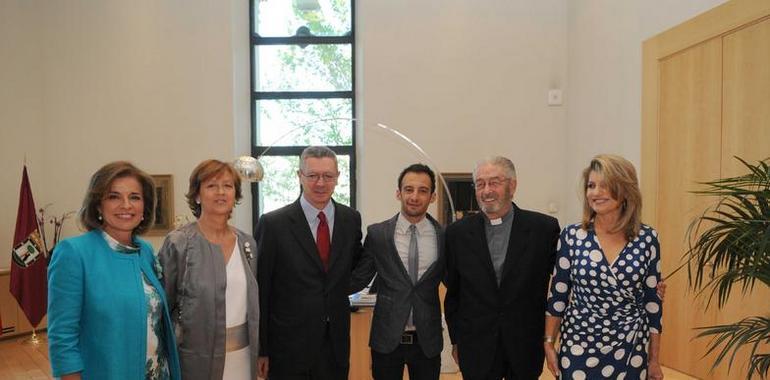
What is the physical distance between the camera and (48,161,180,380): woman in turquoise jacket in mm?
2000

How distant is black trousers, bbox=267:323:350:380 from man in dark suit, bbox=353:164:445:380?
0.19 m

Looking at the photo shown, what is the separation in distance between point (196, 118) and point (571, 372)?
640 centimetres

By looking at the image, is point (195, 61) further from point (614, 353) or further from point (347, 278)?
point (614, 353)

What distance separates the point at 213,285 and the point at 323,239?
62cm

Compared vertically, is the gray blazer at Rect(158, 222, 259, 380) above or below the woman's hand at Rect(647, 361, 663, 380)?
above

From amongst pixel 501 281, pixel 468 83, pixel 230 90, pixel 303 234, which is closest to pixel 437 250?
pixel 501 281

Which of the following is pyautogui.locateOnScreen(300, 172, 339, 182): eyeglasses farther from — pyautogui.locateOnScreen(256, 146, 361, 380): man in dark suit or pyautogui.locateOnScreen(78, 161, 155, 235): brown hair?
pyautogui.locateOnScreen(78, 161, 155, 235): brown hair

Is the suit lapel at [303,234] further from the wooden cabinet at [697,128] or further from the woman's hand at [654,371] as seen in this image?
the wooden cabinet at [697,128]

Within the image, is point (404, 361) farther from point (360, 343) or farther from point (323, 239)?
point (360, 343)

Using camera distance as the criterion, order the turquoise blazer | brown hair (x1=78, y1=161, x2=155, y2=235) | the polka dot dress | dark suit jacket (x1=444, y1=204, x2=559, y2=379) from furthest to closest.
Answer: dark suit jacket (x1=444, y1=204, x2=559, y2=379) → the polka dot dress → brown hair (x1=78, y1=161, x2=155, y2=235) → the turquoise blazer

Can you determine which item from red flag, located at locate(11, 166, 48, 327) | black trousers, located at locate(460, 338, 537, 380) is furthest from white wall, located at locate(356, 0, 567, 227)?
black trousers, located at locate(460, 338, 537, 380)

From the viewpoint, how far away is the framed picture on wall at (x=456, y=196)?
23.7 ft

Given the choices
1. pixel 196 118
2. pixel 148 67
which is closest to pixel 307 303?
pixel 196 118

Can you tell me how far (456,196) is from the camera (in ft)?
23.8
